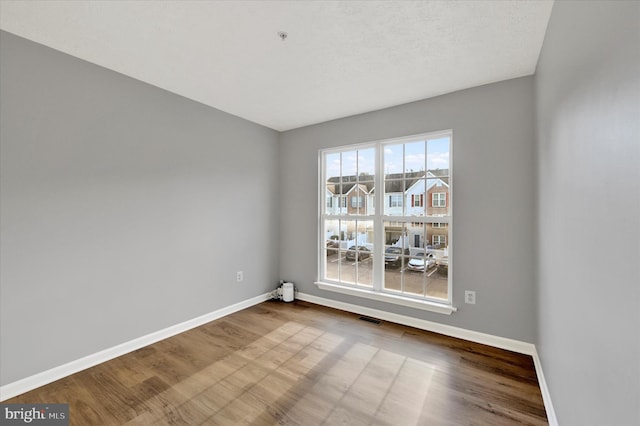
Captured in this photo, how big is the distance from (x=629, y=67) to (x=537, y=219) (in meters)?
1.89

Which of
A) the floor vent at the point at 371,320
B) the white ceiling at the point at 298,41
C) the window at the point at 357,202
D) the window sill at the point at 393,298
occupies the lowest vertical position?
the floor vent at the point at 371,320

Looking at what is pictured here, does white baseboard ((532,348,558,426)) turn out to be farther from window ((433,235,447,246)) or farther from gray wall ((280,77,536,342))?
window ((433,235,447,246))

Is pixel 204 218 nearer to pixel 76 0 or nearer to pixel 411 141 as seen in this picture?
pixel 76 0

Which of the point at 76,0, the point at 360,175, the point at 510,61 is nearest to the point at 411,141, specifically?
the point at 360,175

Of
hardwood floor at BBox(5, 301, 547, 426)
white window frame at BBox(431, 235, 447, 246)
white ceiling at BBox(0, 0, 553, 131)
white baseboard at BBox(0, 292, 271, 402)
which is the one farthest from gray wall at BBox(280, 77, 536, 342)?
white baseboard at BBox(0, 292, 271, 402)

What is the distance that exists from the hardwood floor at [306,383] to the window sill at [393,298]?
0.91ft

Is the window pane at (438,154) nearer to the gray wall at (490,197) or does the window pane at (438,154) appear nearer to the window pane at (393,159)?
the gray wall at (490,197)

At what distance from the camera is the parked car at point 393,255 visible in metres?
3.20

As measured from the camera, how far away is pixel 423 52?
6.86 ft

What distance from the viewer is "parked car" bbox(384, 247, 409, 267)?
320cm

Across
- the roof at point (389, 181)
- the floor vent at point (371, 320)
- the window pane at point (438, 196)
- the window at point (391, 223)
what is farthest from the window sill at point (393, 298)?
the roof at point (389, 181)

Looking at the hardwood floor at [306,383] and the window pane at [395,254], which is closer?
the hardwood floor at [306,383]

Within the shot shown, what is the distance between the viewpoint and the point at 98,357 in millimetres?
2305

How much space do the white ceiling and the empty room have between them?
2 cm
